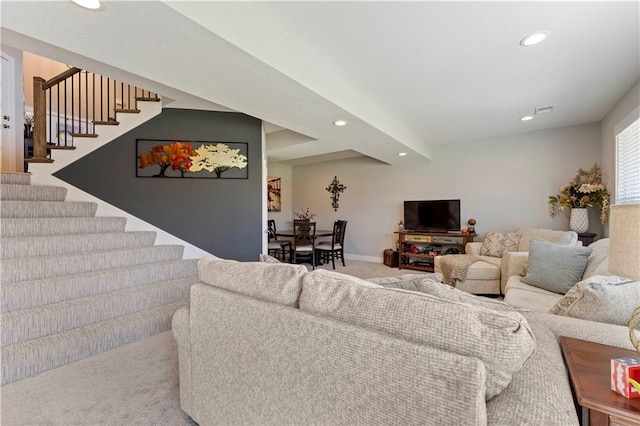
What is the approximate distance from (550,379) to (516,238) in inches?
156

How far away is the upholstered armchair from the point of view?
3.20m

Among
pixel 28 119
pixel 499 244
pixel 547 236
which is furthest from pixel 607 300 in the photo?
pixel 28 119

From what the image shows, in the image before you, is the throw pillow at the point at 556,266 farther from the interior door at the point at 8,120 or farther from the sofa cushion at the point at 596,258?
the interior door at the point at 8,120

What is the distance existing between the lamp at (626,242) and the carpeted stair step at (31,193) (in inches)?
184

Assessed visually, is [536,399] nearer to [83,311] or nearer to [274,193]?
[83,311]

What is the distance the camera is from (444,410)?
678 mm

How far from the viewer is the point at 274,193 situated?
23.2 ft

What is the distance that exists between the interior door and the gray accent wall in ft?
5.15

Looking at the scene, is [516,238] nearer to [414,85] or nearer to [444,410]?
[414,85]

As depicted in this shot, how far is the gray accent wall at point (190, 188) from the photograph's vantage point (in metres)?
3.62

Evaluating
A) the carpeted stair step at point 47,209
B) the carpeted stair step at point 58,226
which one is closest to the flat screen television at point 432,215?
the carpeted stair step at point 58,226

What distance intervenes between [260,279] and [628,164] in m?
3.99

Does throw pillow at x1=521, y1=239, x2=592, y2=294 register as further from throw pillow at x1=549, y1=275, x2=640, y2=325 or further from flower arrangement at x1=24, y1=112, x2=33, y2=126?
flower arrangement at x1=24, y1=112, x2=33, y2=126

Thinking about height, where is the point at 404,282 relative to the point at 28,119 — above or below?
below
